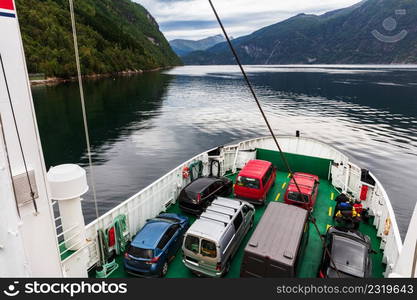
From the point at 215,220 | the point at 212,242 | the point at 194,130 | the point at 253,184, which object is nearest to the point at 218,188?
the point at 253,184

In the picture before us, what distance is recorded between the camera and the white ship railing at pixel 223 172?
9.63m

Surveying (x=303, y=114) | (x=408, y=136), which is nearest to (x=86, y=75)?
(x=303, y=114)

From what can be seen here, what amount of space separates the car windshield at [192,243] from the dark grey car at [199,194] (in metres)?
3.47

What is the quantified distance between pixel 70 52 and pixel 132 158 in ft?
369

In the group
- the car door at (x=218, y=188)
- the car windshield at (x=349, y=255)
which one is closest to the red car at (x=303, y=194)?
the car door at (x=218, y=188)

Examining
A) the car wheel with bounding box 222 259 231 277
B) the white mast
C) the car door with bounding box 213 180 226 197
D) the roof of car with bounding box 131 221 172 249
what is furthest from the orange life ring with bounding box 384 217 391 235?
the white mast

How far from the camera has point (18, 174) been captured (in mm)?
4559

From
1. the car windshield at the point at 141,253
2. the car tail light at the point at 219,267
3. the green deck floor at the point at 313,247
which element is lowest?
the green deck floor at the point at 313,247

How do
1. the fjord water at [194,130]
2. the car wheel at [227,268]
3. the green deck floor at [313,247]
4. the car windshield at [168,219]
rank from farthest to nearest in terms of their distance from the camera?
the fjord water at [194,130] < the car windshield at [168,219] < the green deck floor at [313,247] < the car wheel at [227,268]

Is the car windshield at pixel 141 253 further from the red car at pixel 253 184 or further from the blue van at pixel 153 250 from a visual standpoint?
the red car at pixel 253 184

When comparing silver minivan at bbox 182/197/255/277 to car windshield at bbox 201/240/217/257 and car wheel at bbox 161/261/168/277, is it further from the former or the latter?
→ car wheel at bbox 161/261/168/277

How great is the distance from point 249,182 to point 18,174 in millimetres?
11004

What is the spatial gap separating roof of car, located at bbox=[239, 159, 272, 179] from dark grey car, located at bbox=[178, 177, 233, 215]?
1.50 metres

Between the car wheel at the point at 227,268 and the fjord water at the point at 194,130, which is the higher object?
the car wheel at the point at 227,268
